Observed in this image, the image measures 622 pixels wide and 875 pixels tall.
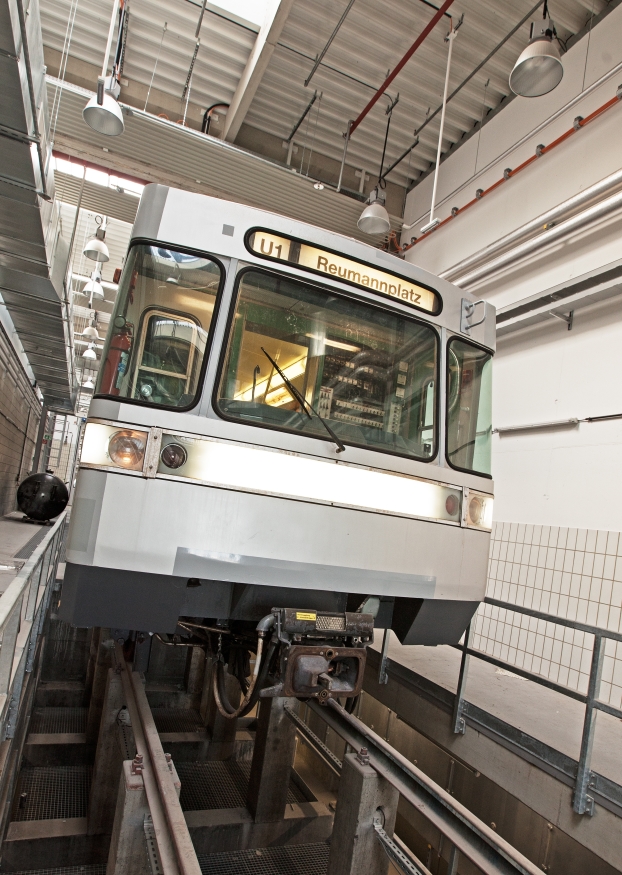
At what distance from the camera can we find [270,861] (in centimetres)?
441

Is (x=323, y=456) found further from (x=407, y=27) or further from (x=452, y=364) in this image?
(x=407, y=27)

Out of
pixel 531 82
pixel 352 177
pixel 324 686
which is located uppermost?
pixel 352 177

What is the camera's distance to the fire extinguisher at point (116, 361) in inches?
108

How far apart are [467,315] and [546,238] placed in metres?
3.14

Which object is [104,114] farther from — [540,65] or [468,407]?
[468,407]

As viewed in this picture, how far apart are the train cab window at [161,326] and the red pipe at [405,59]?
5.11 meters

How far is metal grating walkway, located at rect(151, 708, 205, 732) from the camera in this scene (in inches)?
258

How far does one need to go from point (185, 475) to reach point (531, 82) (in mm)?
4567

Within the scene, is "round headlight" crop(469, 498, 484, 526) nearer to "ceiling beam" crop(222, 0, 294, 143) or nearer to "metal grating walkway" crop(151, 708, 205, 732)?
"metal grating walkway" crop(151, 708, 205, 732)

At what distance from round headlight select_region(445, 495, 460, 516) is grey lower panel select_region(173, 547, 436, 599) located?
0.42 meters

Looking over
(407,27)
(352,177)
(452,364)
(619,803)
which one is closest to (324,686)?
(619,803)

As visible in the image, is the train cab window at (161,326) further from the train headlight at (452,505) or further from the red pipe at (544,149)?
the red pipe at (544,149)

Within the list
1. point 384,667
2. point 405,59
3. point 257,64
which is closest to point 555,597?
point 384,667

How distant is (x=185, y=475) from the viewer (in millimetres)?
2686
